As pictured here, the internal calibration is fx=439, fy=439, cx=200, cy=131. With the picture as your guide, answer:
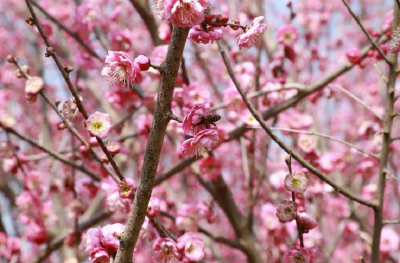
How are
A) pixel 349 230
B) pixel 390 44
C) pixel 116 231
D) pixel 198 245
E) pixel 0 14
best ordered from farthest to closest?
1. pixel 0 14
2. pixel 349 230
3. pixel 198 245
4. pixel 116 231
5. pixel 390 44

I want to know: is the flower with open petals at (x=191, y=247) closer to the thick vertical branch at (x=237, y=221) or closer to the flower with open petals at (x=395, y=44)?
the thick vertical branch at (x=237, y=221)

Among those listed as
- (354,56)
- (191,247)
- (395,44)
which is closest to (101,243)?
(191,247)

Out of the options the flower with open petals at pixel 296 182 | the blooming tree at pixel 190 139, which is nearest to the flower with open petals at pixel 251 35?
the blooming tree at pixel 190 139

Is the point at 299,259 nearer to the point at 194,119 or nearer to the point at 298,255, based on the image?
the point at 298,255

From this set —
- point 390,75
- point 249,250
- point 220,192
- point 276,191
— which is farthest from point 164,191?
point 390,75

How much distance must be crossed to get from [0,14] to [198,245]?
5.94 meters

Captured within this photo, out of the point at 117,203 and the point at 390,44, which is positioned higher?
the point at 390,44

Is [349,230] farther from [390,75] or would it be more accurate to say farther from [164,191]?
[390,75]

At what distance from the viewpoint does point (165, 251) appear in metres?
1.91

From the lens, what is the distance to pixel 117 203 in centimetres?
214

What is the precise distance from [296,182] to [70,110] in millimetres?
984

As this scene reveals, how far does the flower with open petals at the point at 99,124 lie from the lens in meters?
1.77

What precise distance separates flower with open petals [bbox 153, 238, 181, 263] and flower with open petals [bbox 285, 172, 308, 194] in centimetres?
56

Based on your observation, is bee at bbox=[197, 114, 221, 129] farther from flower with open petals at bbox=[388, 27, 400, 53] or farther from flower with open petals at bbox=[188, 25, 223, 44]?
flower with open petals at bbox=[388, 27, 400, 53]
